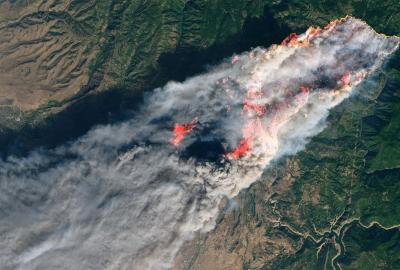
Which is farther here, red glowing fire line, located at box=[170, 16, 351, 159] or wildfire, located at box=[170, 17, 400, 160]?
wildfire, located at box=[170, 17, 400, 160]

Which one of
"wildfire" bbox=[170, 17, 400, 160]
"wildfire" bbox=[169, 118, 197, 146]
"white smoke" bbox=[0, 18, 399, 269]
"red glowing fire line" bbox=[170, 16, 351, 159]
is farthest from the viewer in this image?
"wildfire" bbox=[170, 17, 400, 160]

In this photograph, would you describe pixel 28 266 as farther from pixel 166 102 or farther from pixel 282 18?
pixel 282 18

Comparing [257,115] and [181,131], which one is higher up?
[181,131]

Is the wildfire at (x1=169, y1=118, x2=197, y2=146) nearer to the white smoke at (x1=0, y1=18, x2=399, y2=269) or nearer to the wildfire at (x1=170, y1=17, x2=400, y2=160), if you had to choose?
the wildfire at (x1=170, y1=17, x2=400, y2=160)

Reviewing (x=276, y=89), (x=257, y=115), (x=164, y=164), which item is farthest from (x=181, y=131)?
(x=276, y=89)

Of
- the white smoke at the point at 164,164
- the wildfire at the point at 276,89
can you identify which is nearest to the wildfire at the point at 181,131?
the wildfire at the point at 276,89

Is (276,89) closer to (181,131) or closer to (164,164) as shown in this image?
(181,131)

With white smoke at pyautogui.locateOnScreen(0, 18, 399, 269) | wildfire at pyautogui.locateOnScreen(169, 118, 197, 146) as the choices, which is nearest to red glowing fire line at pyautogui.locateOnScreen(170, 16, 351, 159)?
wildfire at pyautogui.locateOnScreen(169, 118, 197, 146)

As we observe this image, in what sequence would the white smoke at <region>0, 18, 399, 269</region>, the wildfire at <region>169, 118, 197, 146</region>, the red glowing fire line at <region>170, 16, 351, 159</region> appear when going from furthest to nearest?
the red glowing fire line at <region>170, 16, 351, 159</region>, the wildfire at <region>169, 118, 197, 146</region>, the white smoke at <region>0, 18, 399, 269</region>

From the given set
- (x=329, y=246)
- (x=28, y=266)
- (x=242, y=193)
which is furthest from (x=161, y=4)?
(x=329, y=246)
